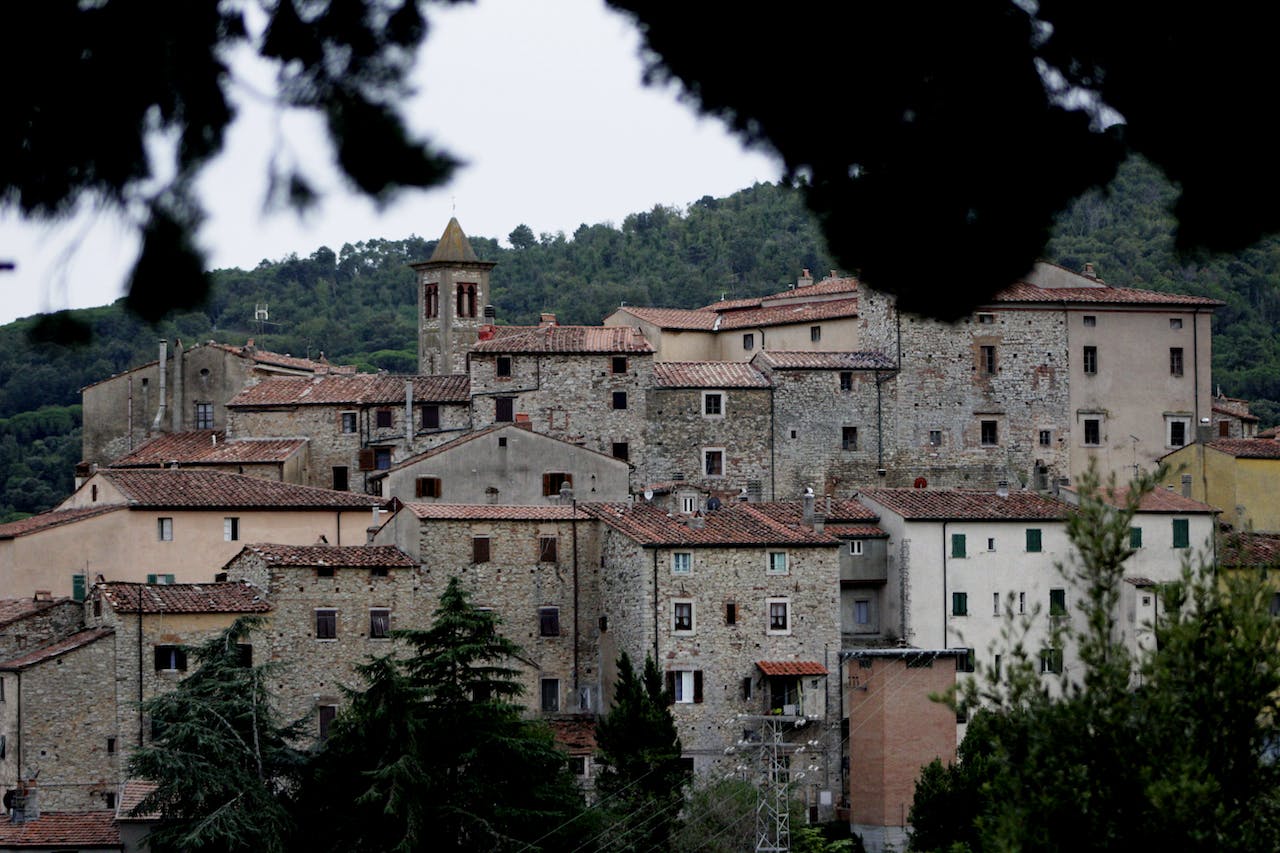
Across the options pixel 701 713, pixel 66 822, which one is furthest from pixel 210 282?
pixel 701 713

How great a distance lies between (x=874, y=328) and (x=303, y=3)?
4587 centimetres

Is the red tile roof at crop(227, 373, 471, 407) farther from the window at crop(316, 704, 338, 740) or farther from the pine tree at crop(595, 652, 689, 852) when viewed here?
the pine tree at crop(595, 652, 689, 852)

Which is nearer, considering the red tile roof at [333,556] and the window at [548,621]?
the red tile roof at [333,556]

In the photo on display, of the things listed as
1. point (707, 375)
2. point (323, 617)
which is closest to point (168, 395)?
point (707, 375)

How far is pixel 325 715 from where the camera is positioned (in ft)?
136

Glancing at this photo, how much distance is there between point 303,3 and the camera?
8.53 meters

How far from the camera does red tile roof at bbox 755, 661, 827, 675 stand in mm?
42594

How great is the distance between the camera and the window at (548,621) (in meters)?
43.8

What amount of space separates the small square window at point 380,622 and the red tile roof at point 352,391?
1096 cm

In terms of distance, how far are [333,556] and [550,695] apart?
512cm

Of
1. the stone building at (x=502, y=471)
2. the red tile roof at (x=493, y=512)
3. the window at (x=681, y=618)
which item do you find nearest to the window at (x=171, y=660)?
the red tile roof at (x=493, y=512)

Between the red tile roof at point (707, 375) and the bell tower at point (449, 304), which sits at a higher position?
the bell tower at point (449, 304)

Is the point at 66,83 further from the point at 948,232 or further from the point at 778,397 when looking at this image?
the point at 778,397

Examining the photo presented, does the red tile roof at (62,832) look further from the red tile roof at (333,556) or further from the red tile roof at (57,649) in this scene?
the red tile roof at (333,556)
